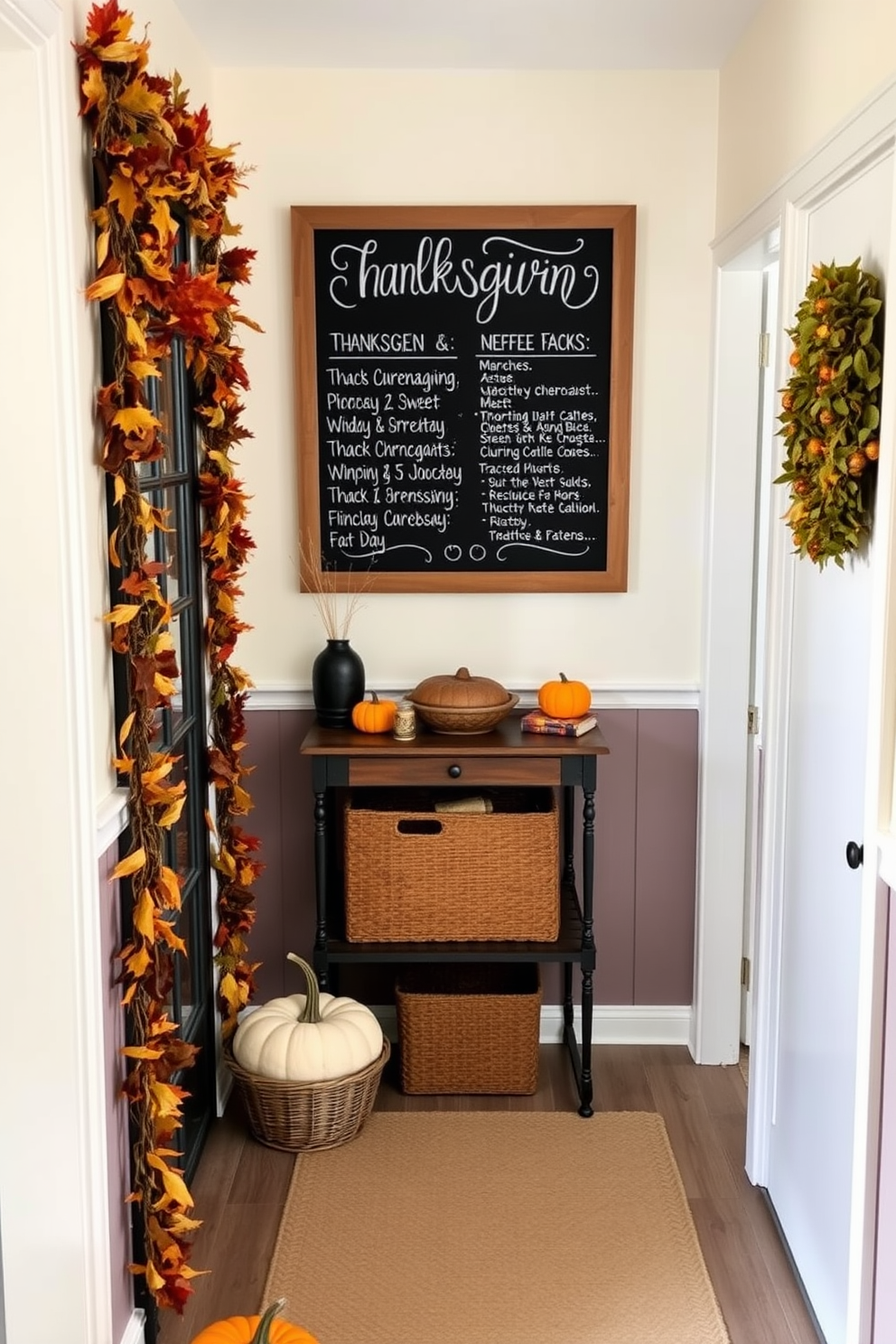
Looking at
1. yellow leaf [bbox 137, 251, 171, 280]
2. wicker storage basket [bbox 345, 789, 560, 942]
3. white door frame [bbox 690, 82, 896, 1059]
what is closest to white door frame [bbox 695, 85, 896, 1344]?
white door frame [bbox 690, 82, 896, 1059]

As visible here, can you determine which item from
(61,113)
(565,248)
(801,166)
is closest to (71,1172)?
(61,113)

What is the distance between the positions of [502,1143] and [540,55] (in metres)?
2.69

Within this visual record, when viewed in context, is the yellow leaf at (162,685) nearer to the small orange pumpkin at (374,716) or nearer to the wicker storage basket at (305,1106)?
the small orange pumpkin at (374,716)

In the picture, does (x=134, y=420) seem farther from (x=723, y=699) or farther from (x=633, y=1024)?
(x=633, y=1024)

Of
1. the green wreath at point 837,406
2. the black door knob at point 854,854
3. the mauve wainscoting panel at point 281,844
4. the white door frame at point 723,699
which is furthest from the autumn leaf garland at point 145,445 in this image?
the white door frame at point 723,699

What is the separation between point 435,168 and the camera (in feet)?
11.5

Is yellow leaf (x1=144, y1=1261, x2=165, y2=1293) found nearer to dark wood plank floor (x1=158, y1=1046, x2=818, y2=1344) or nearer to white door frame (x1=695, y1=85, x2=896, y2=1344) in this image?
dark wood plank floor (x1=158, y1=1046, x2=818, y2=1344)

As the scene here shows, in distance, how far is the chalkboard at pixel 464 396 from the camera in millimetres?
3527

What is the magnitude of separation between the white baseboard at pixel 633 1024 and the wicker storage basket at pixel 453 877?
53 centimetres

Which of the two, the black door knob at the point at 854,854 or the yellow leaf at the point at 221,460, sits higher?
the yellow leaf at the point at 221,460

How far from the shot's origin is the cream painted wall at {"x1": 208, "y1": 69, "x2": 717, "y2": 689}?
11.4 ft

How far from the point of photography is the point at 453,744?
3355mm

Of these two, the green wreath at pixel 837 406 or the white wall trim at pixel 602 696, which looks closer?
the green wreath at pixel 837 406

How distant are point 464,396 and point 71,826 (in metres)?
1.90
